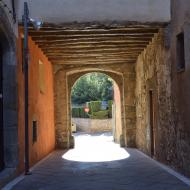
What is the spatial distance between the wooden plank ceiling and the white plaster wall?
172 mm

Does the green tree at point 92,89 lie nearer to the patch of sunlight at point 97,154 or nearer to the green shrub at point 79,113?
the green shrub at point 79,113

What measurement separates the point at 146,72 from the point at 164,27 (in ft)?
10.9

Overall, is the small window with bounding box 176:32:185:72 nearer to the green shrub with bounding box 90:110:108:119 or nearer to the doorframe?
the doorframe

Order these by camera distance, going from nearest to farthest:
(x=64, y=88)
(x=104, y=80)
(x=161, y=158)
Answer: (x=161, y=158)
(x=64, y=88)
(x=104, y=80)

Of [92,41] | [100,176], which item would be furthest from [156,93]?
[100,176]

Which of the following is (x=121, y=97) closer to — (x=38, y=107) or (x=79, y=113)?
(x=38, y=107)

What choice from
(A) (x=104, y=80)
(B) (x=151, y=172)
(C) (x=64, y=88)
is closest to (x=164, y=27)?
(B) (x=151, y=172)

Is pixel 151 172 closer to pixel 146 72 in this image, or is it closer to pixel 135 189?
pixel 135 189

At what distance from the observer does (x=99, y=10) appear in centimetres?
904

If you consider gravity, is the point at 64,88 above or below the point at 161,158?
above

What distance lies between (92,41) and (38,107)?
2368 mm

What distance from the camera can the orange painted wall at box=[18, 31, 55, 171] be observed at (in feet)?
28.6

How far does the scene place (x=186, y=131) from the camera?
7852mm

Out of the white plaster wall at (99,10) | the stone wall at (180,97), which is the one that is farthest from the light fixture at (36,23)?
the stone wall at (180,97)
